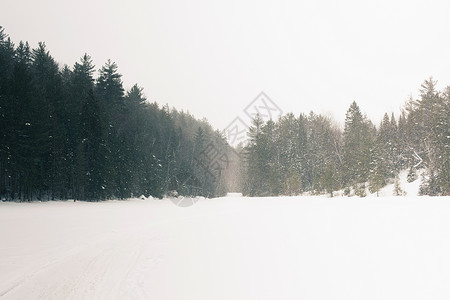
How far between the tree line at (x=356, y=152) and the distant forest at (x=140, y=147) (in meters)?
0.21

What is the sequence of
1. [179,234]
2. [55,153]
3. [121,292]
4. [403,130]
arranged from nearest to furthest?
[121,292]
[179,234]
[55,153]
[403,130]

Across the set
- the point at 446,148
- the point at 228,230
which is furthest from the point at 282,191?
the point at 228,230

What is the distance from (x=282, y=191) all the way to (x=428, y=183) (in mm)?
28613

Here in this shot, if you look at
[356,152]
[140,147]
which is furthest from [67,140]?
[356,152]

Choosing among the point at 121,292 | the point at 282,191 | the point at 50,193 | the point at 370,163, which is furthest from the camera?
the point at 282,191

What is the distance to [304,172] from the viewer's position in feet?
218

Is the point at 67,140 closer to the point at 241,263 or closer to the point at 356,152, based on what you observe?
the point at 241,263

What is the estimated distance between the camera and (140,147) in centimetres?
5647

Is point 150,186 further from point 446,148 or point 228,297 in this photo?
point 228,297

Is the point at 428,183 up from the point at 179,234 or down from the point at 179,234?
up

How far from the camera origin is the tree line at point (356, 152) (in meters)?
37.8

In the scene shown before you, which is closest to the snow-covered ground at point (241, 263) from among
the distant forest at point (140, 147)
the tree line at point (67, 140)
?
the tree line at point (67, 140)

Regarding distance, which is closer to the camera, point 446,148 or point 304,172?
point 446,148

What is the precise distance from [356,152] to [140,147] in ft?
141
